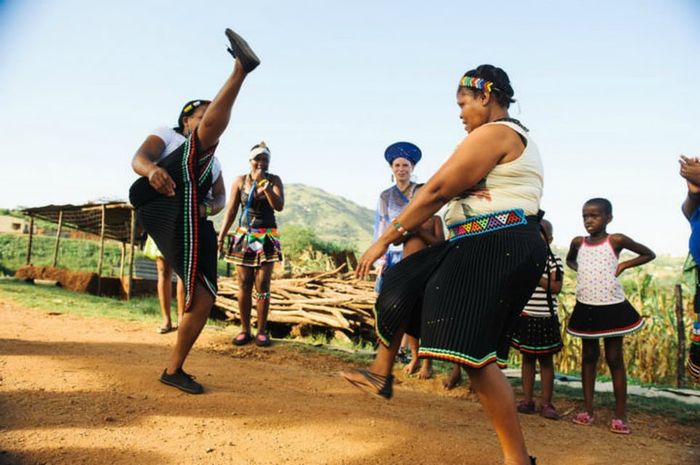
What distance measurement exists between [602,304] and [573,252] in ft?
1.88

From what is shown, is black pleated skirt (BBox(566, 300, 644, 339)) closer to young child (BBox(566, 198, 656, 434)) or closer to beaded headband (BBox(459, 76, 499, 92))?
Result: young child (BBox(566, 198, 656, 434))

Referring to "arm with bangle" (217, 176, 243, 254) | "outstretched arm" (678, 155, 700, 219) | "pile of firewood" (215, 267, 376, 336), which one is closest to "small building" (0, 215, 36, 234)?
"pile of firewood" (215, 267, 376, 336)

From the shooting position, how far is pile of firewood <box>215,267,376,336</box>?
7734mm

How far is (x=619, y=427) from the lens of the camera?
3.82m

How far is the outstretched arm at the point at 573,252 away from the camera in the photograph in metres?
4.54

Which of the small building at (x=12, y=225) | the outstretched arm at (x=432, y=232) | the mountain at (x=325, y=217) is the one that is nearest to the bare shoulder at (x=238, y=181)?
the outstretched arm at (x=432, y=232)

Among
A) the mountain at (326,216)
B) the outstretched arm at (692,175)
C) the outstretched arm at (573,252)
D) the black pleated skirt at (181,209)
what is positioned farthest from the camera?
the mountain at (326,216)

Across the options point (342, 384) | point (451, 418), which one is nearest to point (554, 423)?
point (451, 418)

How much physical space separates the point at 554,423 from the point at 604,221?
1.71 meters

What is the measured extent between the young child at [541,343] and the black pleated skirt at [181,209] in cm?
261

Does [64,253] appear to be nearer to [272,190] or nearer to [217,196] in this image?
[272,190]

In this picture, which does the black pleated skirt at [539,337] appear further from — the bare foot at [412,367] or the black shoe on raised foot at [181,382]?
the black shoe on raised foot at [181,382]

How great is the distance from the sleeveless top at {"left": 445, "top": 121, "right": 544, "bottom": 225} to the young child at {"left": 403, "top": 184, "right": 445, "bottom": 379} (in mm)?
1641

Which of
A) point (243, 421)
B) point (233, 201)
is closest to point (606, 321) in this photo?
point (243, 421)
